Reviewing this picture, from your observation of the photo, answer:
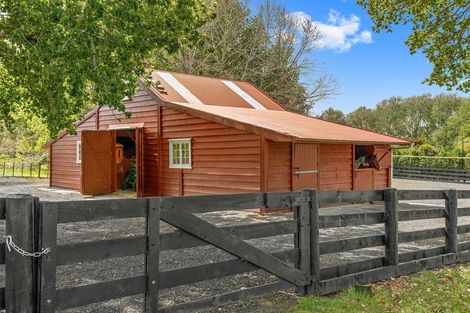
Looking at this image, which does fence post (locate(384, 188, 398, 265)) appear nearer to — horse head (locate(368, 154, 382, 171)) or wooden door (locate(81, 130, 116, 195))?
horse head (locate(368, 154, 382, 171))

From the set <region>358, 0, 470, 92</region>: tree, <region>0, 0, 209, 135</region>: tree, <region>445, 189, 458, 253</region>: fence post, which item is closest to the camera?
<region>445, 189, 458, 253</region>: fence post

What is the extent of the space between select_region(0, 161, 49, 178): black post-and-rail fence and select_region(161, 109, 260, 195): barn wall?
19.0 m

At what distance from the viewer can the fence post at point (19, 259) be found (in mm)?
3240

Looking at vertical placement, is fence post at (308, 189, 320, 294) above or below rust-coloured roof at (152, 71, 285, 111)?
below

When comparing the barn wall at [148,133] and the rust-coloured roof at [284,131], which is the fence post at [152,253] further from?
the barn wall at [148,133]

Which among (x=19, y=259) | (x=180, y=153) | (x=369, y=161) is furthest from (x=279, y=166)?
(x=19, y=259)

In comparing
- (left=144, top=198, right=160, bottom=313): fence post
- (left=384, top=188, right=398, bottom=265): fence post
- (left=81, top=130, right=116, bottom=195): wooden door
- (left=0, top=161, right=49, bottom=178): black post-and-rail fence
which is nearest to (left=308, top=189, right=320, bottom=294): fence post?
(left=384, top=188, right=398, bottom=265): fence post

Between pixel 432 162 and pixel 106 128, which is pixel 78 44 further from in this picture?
pixel 432 162

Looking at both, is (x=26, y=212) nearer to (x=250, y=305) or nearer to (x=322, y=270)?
(x=250, y=305)

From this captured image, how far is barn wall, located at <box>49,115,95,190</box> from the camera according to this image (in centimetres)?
2027

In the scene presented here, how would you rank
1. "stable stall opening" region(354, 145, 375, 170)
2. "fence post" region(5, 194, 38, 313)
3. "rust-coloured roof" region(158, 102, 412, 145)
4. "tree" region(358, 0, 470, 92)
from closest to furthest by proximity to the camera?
"fence post" region(5, 194, 38, 313) → "rust-coloured roof" region(158, 102, 412, 145) → "tree" region(358, 0, 470, 92) → "stable stall opening" region(354, 145, 375, 170)

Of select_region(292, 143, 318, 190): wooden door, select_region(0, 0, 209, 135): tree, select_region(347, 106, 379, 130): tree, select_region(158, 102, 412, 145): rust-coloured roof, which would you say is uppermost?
select_region(347, 106, 379, 130): tree

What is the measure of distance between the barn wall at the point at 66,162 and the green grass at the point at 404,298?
55.0 feet

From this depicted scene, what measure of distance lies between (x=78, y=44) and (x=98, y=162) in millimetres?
10627
